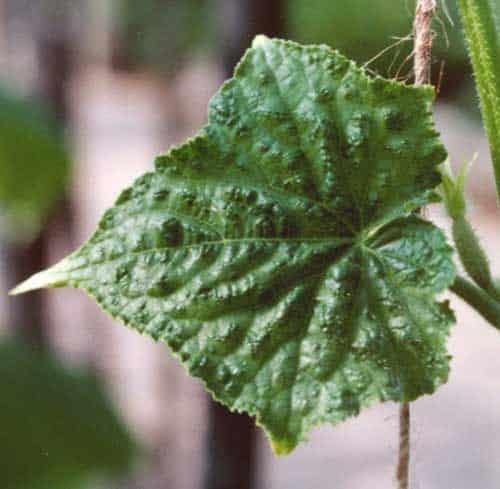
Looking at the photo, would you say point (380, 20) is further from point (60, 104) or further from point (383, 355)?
point (383, 355)

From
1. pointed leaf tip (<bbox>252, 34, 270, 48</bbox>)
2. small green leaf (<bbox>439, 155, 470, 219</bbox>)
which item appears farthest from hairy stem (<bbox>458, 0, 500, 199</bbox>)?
pointed leaf tip (<bbox>252, 34, 270, 48</bbox>)

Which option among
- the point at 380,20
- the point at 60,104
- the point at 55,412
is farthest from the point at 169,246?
the point at 380,20

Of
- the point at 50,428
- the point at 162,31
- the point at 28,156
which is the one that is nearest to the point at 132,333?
the point at 162,31

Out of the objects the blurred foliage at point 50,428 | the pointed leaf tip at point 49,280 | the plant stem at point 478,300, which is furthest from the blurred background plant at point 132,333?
the pointed leaf tip at point 49,280

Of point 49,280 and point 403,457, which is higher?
point 49,280

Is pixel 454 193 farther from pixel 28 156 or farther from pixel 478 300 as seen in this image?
pixel 28 156

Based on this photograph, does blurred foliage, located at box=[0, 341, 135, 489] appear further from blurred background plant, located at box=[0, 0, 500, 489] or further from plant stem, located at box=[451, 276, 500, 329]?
plant stem, located at box=[451, 276, 500, 329]
